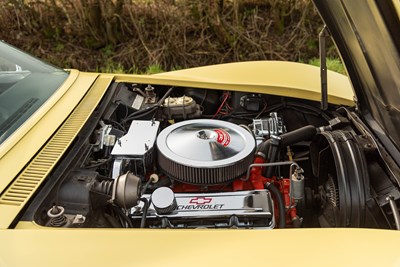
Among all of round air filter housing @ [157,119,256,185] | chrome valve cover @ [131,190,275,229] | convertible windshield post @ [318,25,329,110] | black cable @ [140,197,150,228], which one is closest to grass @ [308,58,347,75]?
convertible windshield post @ [318,25,329,110]

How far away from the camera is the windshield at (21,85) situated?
1793 mm

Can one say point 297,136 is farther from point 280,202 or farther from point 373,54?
point 373,54

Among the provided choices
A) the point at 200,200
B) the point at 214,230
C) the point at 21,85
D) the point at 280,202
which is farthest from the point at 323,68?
the point at 21,85

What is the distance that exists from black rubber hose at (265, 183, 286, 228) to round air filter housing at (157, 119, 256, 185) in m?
0.13

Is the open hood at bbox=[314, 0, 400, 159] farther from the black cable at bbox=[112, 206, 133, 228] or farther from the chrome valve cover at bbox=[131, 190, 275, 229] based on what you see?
the black cable at bbox=[112, 206, 133, 228]

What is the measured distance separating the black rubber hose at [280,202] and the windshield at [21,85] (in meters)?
1.07

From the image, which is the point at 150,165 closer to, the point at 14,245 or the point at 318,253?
the point at 14,245

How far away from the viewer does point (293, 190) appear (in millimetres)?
1614

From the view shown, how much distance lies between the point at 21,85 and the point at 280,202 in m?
1.31

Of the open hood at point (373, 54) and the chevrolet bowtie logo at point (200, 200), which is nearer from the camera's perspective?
the open hood at point (373, 54)

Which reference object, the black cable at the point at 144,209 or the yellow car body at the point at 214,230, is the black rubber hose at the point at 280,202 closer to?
the yellow car body at the point at 214,230

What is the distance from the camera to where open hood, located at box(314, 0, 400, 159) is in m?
1.36

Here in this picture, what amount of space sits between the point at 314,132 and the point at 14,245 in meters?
1.29

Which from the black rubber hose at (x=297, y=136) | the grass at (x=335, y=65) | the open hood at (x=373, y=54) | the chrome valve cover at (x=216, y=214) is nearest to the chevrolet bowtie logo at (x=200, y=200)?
the chrome valve cover at (x=216, y=214)
